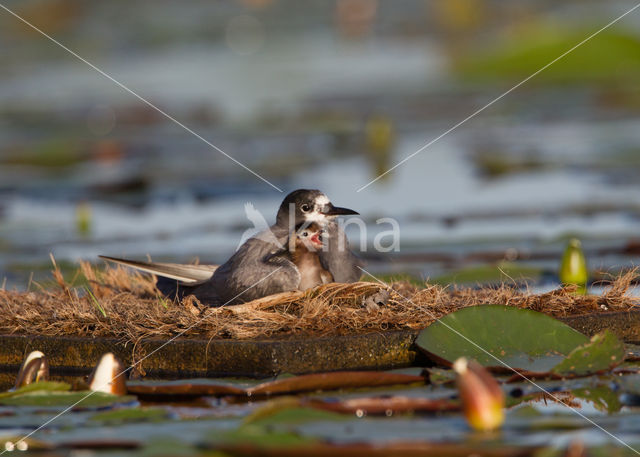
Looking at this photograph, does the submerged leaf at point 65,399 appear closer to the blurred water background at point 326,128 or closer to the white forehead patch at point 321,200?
the white forehead patch at point 321,200

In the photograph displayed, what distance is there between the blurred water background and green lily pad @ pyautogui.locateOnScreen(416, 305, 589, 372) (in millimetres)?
2637

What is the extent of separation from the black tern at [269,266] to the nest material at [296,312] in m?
0.39

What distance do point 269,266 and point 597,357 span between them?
2.35 meters

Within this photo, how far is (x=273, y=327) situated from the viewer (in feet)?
22.1

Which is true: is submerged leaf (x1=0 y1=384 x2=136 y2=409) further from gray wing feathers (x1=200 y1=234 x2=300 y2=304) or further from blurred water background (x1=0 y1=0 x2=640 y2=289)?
blurred water background (x1=0 y1=0 x2=640 y2=289)

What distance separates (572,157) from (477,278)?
10279 millimetres

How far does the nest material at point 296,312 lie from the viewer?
22.1 feet

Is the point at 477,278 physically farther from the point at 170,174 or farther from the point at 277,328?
the point at 170,174

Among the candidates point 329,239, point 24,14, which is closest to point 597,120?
point 329,239

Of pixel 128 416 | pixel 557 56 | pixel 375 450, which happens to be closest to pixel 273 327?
pixel 128 416

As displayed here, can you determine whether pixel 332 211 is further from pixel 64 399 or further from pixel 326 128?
pixel 326 128

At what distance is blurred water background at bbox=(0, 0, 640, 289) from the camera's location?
12852 millimetres

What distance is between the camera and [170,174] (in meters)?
19.0

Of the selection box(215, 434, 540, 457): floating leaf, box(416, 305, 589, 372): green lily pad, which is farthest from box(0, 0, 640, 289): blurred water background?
box(215, 434, 540, 457): floating leaf
